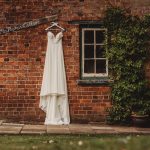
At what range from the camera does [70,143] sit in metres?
7.59

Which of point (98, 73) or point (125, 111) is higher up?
point (98, 73)

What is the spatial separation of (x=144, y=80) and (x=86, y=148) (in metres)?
6.36

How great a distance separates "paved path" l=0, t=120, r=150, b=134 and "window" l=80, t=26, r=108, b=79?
4.90 feet

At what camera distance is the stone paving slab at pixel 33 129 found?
10784mm

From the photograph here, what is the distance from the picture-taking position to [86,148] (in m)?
6.63

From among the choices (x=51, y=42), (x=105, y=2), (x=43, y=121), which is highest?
(x=105, y=2)

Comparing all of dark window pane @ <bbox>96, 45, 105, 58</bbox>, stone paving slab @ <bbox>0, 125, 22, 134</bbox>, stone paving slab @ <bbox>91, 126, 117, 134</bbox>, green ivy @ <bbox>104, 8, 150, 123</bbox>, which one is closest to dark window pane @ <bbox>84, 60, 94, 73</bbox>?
dark window pane @ <bbox>96, 45, 105, 58</bbox>

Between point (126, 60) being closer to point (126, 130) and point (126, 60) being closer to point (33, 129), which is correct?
point (126, 130)

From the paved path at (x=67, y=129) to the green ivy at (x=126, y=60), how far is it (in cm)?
77

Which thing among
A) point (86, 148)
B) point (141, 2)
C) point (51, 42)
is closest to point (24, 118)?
point (51, 42)

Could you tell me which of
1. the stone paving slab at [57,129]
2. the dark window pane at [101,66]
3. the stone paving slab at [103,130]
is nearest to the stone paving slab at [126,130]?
the stone paving slab at [103,130]

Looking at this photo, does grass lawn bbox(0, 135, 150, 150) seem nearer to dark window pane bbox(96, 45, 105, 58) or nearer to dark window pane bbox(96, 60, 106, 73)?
dark window pane bbox(96, 60, 106, 73)

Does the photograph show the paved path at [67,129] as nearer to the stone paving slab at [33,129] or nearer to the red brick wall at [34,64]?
the stone paving slab at [33,129]

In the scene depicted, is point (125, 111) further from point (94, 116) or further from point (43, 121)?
point (43, 121)
